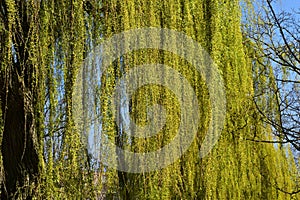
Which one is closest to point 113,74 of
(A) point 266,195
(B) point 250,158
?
(B) point 250,158

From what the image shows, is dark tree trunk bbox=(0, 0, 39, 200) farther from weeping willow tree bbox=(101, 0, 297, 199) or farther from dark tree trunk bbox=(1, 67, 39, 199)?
weeping willow tree bbox=(101, 0, 297, 199)

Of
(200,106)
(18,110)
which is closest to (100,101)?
(18,110)

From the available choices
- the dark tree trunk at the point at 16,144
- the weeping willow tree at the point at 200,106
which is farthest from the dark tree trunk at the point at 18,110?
the weeping willow tree at the point at 200,106

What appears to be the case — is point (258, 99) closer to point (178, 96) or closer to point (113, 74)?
point (178, 96)

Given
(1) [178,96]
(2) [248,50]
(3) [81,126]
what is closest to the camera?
(3) [81,126]

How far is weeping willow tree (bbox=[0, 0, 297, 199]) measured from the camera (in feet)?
9.18

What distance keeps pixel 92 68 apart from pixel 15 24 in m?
0.52

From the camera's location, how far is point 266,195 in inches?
182

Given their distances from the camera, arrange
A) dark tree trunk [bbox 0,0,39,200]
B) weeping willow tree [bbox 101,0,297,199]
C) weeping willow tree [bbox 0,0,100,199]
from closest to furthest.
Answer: weeping willow tree [bbox 0,0,100,199], dark tree trunk [bbox 0,0,39,200], weeping willow tree [bbox 101,0,297,199]

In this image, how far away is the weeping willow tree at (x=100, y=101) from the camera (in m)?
2.80

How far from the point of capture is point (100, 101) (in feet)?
9.41

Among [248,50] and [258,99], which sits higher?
[248,50]

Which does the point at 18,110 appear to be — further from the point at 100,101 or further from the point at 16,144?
the point at 100,101

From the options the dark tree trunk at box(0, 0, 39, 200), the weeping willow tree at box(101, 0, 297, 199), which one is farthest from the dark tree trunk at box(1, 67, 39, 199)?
the weeping willow tree at box(101, 0, 297, 199)
